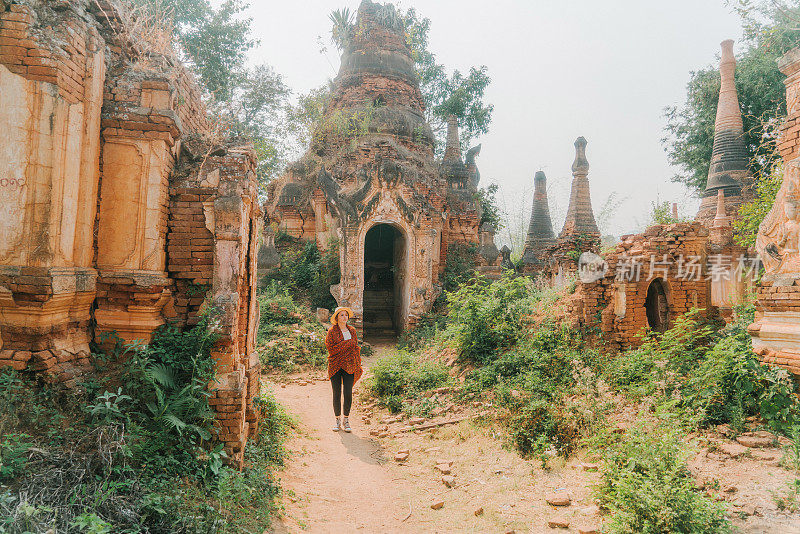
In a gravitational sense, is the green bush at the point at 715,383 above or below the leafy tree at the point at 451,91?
below

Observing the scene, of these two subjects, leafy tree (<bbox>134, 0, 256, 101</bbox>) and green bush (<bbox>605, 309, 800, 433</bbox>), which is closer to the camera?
green bush (<bbox>605, 309, 800, 433</bbox>)

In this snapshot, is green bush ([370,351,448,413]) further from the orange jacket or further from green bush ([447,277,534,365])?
the orange jacket

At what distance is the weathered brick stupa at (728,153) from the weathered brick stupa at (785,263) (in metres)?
9.11

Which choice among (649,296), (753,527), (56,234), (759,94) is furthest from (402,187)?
(759,94)

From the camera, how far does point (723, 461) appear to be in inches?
164

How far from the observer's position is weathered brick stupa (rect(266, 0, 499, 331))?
1252 centimetres

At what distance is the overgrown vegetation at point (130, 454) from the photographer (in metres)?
2.53

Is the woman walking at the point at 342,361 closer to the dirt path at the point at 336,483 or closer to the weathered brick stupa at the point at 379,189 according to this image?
the dirt path at the point at 336,483

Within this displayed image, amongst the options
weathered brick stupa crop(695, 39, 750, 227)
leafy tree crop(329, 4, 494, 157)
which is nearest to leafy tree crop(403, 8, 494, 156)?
leafy tree crop(329, 4, 494, 157)

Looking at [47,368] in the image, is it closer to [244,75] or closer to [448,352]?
[448,352]

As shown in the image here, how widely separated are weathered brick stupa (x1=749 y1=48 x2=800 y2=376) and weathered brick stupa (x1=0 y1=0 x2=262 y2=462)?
5893 mm

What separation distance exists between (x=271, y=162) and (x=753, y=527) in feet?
55.2

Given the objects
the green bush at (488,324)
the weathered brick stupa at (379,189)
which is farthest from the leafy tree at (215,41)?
the green bush at (488,324)

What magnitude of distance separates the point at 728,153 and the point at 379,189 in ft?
36.3
